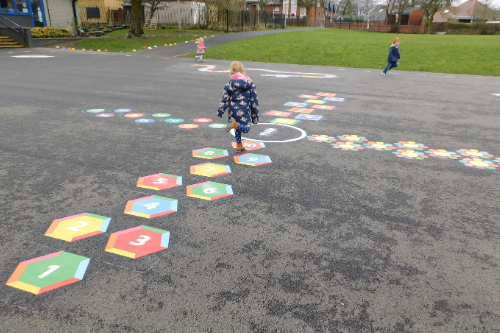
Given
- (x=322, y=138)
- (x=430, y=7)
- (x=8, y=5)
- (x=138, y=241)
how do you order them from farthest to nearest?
(x=430, y=7), (x=8, y=5), (x=322, y=138), (x=138, y=241)

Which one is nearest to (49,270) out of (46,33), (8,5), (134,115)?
(134,115)

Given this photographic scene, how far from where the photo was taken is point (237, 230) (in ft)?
12.0

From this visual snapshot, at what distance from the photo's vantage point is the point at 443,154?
606 centimetres

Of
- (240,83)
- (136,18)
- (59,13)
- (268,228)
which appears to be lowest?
(268,228)

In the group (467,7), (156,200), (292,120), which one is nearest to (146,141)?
(156,200)

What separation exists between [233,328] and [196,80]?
11718 mm

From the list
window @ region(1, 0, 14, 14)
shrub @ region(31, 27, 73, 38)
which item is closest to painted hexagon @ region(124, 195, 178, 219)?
shrub @ region(31, 27, 73, 38)

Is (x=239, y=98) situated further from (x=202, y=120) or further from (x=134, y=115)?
(x=134, y=115)

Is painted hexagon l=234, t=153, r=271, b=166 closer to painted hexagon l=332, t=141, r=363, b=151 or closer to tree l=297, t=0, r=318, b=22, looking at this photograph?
painted hexagon l=332, t=141, r=363, b=151

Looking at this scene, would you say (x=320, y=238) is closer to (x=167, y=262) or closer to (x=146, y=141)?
(x=167, y=262)

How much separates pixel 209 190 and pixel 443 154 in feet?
13.5

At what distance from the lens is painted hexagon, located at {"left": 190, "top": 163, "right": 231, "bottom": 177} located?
5008 mm

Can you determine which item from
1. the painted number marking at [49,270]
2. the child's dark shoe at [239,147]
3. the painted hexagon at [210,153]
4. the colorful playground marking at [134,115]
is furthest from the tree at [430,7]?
the painted number marking at [49,270]

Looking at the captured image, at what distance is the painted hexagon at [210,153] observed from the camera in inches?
223
